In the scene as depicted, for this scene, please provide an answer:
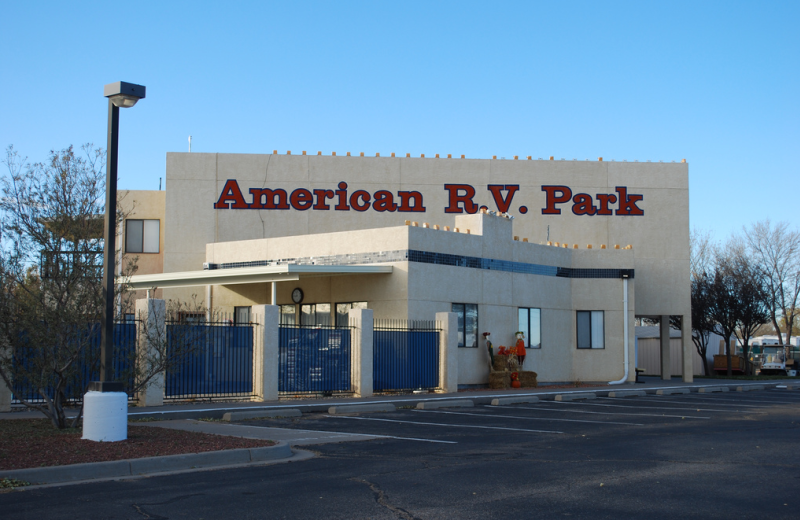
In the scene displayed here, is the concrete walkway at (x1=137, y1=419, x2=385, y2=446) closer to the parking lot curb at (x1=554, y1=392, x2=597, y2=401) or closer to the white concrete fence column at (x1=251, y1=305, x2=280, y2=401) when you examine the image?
the white concrete fence column at (x1=251, y1=305, x2=280, y2=401)

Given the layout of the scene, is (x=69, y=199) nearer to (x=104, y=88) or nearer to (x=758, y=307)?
(x=104, y=88)

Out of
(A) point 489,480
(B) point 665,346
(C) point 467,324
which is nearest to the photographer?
(A) point 489,480

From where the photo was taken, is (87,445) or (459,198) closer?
(87,445)

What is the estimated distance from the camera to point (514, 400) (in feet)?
70.3

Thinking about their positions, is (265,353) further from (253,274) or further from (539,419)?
(539,419)

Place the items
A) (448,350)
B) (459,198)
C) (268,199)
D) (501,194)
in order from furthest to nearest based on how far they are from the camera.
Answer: (501,194) → (459,198) → (268,199) → (448,350)

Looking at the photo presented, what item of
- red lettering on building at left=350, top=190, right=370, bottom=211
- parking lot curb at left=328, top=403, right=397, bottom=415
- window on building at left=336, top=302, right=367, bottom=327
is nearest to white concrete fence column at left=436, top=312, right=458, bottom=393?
window on building at left=336, top=302, right=367, bottom=327

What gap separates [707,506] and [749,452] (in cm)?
430

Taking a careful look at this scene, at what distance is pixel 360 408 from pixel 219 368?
3759mm

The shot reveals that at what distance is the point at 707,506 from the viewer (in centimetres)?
768

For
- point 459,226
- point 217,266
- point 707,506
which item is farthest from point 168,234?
point 707,506

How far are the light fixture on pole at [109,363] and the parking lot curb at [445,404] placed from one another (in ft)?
30.7

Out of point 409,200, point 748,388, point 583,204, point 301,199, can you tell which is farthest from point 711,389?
point 301,199

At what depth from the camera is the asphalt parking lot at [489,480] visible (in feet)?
24.9
